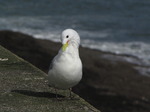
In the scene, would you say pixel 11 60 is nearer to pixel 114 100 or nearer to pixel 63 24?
pixel 114 100

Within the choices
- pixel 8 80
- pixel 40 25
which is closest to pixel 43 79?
pixel 8 80

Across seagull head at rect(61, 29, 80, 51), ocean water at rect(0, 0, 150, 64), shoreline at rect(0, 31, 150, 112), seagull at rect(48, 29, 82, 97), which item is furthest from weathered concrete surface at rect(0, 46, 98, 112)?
ocean water at rect(0, 0, 150, 64)

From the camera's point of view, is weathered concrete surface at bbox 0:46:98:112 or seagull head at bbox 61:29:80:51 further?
seagull head at bbox 61:29:80:51

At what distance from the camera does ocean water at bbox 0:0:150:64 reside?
21.5 meters

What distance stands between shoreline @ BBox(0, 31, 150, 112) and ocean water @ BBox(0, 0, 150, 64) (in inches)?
124

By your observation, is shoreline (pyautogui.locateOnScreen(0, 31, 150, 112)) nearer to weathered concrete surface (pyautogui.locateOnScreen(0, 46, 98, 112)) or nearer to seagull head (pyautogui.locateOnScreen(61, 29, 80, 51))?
weathered concrete surface (pyautogui.locateOnScreen(0, 46, 98, 112))

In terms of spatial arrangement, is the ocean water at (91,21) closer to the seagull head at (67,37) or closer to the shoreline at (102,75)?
the shoreline at (102,75)

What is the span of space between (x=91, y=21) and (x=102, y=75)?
47.2 ft

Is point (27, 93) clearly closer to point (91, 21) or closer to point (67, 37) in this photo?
point (67, 37)

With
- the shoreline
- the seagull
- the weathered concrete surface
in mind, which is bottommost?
the shoreline

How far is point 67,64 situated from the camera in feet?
15.9

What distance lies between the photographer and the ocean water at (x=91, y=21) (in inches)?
846

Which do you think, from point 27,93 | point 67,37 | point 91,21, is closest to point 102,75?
point 27,93

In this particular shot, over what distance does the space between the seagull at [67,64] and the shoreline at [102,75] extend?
201 inches
